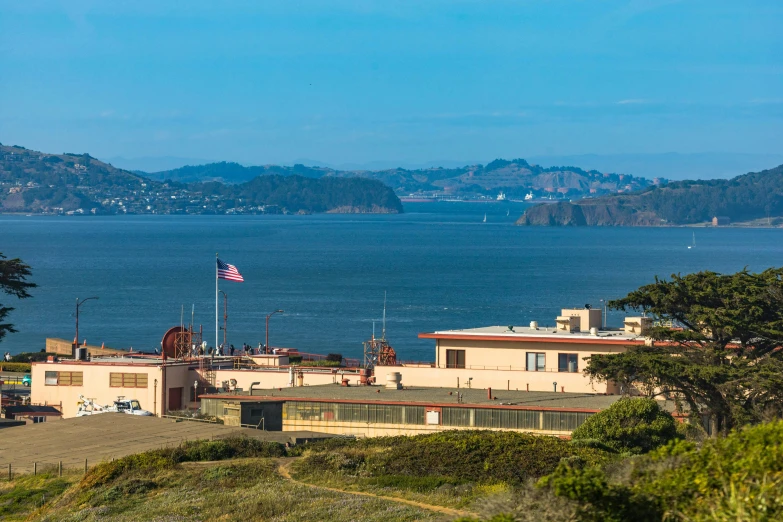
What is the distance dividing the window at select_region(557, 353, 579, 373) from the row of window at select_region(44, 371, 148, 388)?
17031mm

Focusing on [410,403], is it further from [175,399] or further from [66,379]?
[66,379]

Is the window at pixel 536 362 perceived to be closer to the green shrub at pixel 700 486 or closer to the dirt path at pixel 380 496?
the dirt path at pixel 380 496

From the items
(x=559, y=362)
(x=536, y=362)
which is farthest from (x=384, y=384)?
(x=559, y=362)

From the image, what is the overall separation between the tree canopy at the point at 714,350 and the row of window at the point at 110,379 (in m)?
18.6

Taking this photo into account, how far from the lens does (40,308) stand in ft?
476

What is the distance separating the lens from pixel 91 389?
53.3m

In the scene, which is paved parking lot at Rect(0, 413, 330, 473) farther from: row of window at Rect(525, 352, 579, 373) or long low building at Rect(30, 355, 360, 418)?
row of window at Rect(525, 352, 579, 373)

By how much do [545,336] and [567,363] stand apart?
4.72 ft

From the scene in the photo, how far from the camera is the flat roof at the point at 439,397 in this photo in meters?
43.2

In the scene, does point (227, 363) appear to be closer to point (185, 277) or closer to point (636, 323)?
point (636, 323)

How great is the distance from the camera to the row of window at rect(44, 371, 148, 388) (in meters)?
52.1

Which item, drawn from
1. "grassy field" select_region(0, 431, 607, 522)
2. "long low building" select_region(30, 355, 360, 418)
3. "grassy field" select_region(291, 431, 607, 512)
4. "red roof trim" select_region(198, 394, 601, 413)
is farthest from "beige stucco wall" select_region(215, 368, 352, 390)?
"grassy field" select_region(291, 431, 607, 512)

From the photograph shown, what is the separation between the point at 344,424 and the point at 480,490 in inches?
578

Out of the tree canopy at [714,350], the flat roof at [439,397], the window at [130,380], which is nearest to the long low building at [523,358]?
the flat roof at [439,397]
